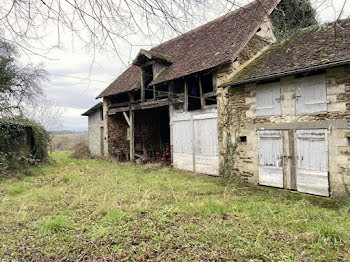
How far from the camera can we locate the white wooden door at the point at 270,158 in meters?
7.10

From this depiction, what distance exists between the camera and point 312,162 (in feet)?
21.0

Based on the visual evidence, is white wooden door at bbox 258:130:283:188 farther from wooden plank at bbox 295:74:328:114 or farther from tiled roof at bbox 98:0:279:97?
tiled roof at bbox 98:0:279:97

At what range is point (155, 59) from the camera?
11109 millimetres

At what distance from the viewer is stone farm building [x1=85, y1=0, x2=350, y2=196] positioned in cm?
606

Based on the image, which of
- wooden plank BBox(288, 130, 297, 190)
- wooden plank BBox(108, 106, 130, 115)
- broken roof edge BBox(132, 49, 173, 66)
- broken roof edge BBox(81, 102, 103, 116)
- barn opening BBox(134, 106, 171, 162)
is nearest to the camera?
wooden plank BBox(288, 130, 297, 190)

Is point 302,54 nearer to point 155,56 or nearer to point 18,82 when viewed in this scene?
point 155,56

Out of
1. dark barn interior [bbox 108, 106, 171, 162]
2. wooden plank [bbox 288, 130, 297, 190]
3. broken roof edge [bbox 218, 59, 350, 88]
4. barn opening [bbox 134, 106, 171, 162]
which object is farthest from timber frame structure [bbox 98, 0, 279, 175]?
wooden plank [bbox 288, 130, 297, 190]

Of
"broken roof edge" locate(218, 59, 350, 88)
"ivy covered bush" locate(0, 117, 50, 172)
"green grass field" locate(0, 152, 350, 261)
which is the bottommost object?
"green grass field" locate(0, 152, 350, 261)

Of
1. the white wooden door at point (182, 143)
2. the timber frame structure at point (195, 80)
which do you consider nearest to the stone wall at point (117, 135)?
the timber frame structure at point (195, 80)

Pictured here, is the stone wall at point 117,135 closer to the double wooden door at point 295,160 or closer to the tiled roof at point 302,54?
the tiled roof at point 302,54

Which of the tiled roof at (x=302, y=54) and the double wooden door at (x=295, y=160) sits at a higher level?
the tiled roof at (x=302, y=54)

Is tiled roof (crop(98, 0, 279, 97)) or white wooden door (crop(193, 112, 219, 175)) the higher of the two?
tiled roof (crop(98, 0, 279, 97))

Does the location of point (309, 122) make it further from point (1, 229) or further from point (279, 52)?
point (1, 229)

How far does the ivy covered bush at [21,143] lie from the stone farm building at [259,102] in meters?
4.68
